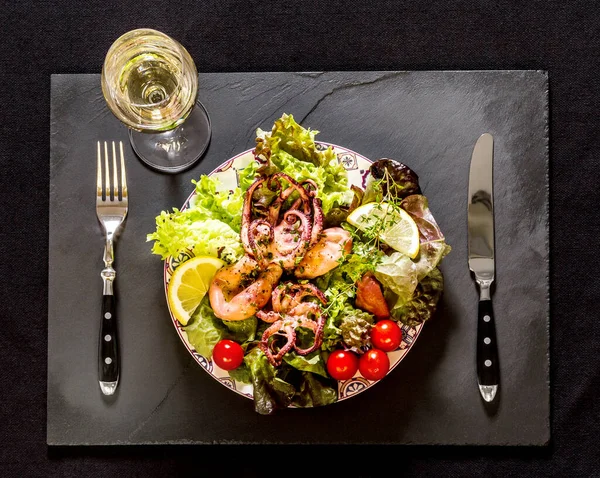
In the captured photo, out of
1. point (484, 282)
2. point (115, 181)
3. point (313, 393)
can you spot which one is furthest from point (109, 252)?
point (484, 282)

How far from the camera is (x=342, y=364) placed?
197cm

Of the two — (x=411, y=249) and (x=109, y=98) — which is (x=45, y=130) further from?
(x=411, y=249)

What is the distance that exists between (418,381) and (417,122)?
879 mm

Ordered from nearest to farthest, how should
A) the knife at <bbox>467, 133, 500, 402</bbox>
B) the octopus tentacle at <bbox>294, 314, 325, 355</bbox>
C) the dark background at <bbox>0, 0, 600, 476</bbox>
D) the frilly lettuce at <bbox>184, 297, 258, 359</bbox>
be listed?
the octopus tentacle at <bbox>294, 314, 325, 355</bbox>
the frilly lettuce at <bbox>184, 297, 258, 359</bbox>
the knife at <bbox>467, 133, 500, 402</bbox>
the dark background at <bbox>0, 0, 600, 476</bbox>

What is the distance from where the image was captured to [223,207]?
2049 mm

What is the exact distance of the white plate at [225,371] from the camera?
208 cm

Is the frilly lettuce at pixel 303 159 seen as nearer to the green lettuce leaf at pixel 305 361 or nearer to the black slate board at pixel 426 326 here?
the black slate board at pixel 426 326

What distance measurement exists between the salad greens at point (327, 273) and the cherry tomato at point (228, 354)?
3 cm

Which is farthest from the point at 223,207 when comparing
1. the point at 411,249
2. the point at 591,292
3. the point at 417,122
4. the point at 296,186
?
the point at 591,292

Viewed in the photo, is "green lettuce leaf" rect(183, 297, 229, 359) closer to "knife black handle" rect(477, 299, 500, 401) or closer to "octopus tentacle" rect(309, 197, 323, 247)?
"octopus tentacle" rect(309, 197, 323, 247)

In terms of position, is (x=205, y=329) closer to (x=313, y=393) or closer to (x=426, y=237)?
(x=313, y=393)

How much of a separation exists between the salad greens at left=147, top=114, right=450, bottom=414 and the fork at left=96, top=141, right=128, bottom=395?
223 millimetres

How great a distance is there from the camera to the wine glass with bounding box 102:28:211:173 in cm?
194

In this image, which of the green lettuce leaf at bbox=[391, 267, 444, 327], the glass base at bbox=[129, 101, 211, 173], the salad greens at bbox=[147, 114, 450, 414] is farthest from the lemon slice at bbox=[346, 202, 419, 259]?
the glass base at bbox=[129, 101, 211, 173]
